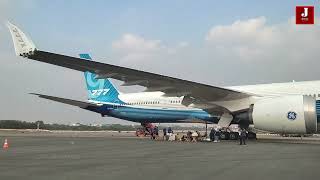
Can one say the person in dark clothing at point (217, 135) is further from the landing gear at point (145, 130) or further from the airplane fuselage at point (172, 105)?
the landing gear at point (145, 130)

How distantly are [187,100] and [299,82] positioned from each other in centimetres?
685

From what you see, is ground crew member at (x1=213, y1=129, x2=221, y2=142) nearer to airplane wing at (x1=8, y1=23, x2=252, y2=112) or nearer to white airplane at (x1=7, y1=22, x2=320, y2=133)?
white airplane at (x1=7, y1=22, x2=320, y2=133)

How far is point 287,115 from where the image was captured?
63.0ft

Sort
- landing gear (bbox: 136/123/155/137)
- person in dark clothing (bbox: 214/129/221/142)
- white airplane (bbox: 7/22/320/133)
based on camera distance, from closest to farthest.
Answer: white airplane (bbox: 7/22/320/133)
person in dark clothing (bbox: 214/129/221/142)
landing gear (bbox: 136/123/155/137)

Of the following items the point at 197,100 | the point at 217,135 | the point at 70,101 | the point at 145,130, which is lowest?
the point at 217,135

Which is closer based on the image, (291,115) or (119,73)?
(291,115)

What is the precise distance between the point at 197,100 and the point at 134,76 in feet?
15.5

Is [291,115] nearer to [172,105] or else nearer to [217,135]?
[217,135]

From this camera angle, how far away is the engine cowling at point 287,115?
18.9m

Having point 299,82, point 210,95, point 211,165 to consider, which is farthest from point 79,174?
point 299,82

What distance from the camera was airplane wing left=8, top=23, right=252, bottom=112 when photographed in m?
18.3

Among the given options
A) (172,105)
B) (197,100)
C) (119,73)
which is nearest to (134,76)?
(119,73)

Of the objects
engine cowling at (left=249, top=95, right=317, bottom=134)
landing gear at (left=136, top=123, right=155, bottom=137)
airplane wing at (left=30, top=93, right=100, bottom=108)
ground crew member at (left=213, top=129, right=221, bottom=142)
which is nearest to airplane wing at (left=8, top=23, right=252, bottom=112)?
ground crew member at (left=213, top=129, right=221, bottom=142)

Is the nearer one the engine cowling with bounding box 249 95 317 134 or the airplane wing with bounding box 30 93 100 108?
the engine cowling with bounding box 249 95 317 134
